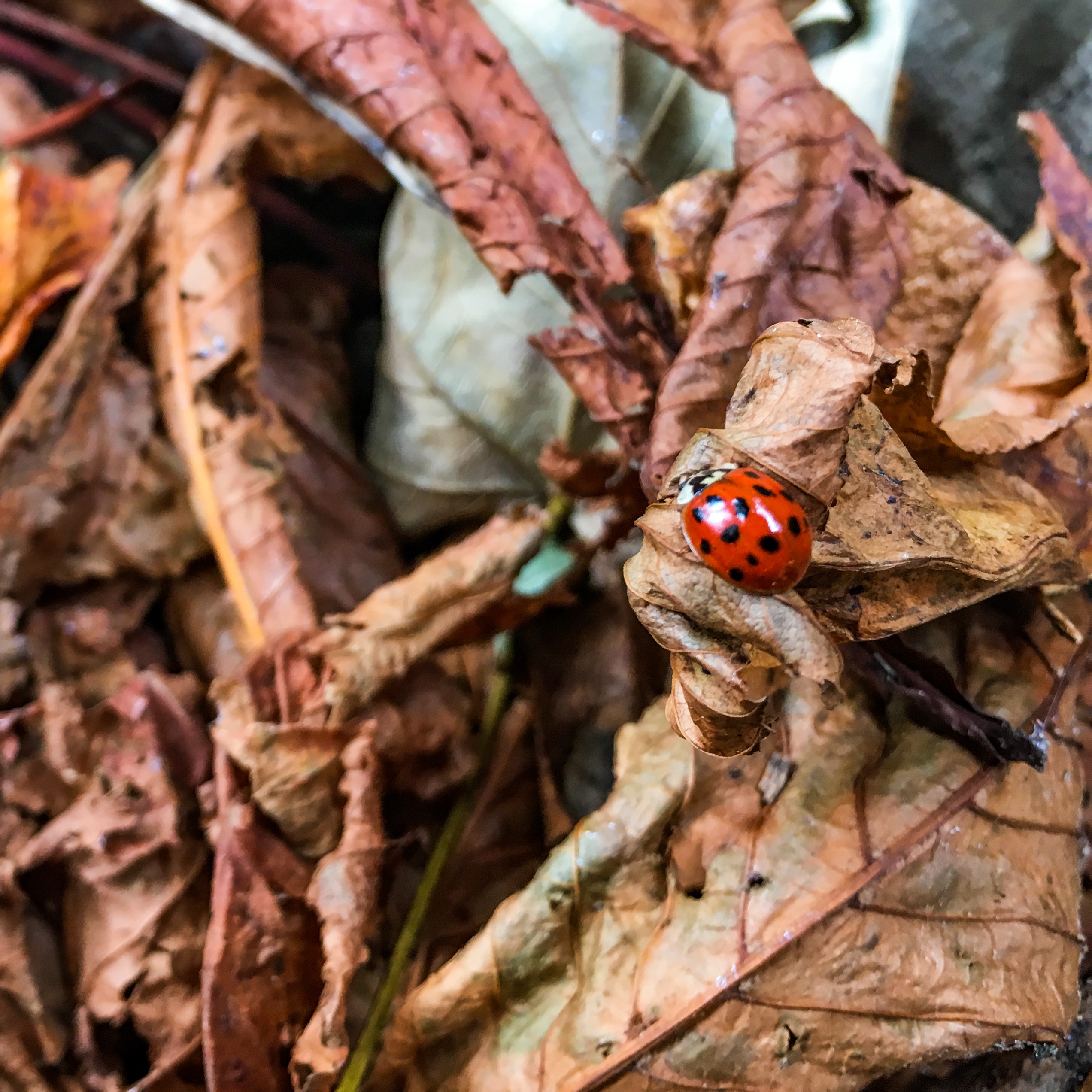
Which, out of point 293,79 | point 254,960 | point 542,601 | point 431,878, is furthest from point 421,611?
point 293,79

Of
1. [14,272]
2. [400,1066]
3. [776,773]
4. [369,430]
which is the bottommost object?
[400,1066]

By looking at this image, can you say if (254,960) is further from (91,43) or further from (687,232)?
(91,43)

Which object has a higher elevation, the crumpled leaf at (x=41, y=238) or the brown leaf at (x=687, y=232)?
the crumpled leaf at (x=41, y=238)

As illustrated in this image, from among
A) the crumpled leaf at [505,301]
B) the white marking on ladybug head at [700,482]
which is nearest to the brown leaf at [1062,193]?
the crumpled leaf at [505,301]

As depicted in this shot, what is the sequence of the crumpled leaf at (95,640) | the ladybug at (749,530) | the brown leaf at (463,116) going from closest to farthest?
the ladybug at (749,530), the brown leaf at (463,116), the crumpled leaf at (95,640)

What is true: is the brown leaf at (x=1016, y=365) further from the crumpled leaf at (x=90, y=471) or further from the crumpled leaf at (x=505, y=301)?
the crumpled leaf at (x=90, y=471)

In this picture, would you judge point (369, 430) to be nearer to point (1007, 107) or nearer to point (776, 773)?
point (776, 773)

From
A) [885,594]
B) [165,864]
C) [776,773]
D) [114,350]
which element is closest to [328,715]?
[165,864]
